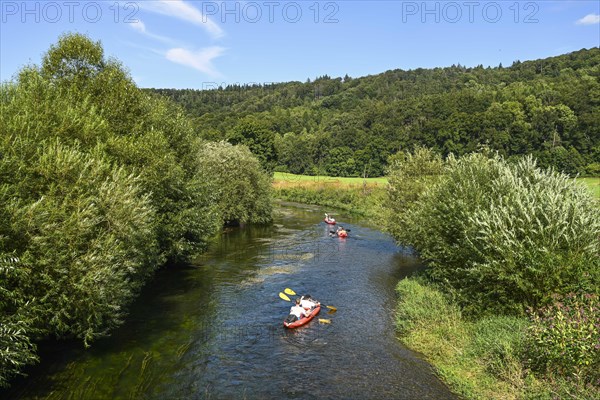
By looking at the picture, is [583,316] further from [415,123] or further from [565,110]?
[415,123]

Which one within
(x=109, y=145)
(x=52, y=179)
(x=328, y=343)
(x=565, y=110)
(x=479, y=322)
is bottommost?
(x=328, y=343)

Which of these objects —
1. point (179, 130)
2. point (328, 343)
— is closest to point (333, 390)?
point (328, 343)

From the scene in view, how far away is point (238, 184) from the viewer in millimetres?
61781

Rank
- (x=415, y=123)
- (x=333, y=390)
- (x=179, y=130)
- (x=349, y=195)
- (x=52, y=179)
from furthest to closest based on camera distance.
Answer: (x=415, y=123) < (x=349, y=195) < (x=179, y=130) < (x=52, y=179) < (x=333, y=390)

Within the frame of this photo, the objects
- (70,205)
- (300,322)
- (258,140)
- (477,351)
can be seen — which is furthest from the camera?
(258,140)

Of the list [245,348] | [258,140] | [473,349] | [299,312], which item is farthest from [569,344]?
[258,140]

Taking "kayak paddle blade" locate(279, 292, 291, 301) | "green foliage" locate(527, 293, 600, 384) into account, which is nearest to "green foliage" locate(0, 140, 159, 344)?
"kayak paddle blade" locate(279, 292, 291, 301)

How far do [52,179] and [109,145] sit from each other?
8.43m

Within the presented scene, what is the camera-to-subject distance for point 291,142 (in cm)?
16212

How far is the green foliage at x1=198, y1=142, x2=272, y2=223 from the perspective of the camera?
61188 mm

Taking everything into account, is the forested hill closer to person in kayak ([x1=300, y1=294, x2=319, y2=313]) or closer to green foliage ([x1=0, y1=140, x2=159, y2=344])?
person in kayak ([x1=300, y1=294, x2=319, y2=313])

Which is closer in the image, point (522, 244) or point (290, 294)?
point (522, 244)

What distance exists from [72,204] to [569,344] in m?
21.6

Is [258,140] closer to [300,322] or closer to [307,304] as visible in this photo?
[307,304]
